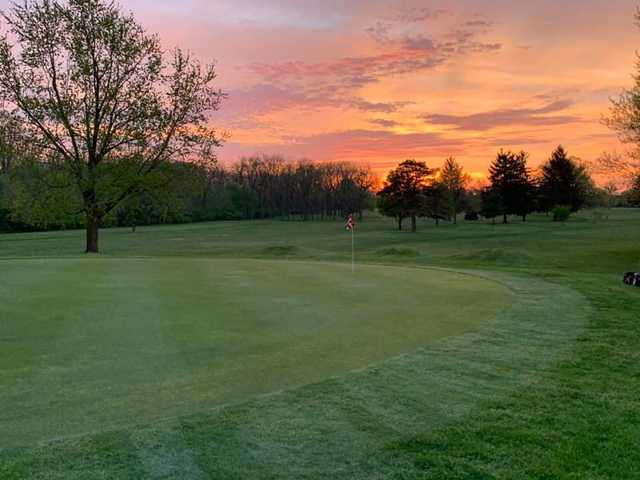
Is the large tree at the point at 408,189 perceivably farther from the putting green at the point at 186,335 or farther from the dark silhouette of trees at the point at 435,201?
the putting green at the point at 186,335

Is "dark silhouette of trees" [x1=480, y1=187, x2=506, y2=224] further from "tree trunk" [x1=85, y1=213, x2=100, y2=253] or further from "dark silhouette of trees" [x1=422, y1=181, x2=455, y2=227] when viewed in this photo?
"tree trunk" [x1=85, y1=213, x2=100, y2=253]

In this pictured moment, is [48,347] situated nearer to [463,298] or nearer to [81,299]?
[81,299]

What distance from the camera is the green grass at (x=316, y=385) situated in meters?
3.57

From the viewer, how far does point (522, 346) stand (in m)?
6.88

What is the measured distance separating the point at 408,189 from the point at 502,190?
19.0 m

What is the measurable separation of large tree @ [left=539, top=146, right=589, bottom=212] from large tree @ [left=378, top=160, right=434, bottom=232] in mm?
24889

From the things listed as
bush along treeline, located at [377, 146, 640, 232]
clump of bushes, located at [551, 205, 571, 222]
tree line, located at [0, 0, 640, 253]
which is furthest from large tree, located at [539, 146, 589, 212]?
tree line, located at [0, 0, 640, 253]

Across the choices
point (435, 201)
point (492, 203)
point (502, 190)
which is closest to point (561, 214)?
point (502, 190)

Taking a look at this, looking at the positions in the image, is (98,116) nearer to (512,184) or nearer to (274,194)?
(512,184)

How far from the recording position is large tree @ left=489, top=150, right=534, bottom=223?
78062mm

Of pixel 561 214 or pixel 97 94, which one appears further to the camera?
pixel 561 214

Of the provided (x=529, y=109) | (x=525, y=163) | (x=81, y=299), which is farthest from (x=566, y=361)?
(x=525, y=163)

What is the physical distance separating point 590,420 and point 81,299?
817cm

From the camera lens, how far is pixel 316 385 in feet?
16.4
